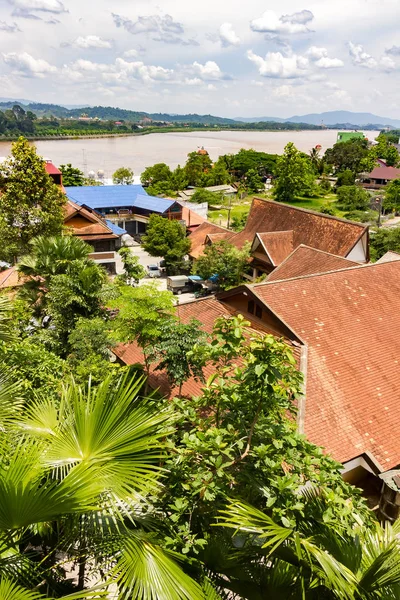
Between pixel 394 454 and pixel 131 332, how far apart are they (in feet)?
22.1

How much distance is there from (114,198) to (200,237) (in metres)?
16.6

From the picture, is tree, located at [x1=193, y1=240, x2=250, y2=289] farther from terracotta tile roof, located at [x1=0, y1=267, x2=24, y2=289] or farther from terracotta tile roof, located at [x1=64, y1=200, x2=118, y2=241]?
terracotta tile roof, located at [x1=0, y1=267, x2=24, y2=289]

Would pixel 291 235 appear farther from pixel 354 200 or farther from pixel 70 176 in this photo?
pixel 70 176

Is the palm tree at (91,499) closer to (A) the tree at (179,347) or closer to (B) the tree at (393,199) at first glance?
(A) the tree at (179,347)

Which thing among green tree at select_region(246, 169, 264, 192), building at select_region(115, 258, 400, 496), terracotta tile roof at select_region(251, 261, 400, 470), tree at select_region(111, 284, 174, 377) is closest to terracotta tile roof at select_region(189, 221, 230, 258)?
building at select_region(115, 258, 400, 496)

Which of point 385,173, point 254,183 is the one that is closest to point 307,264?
point 254,183

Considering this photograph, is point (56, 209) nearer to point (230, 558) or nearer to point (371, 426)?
point (371, 426)

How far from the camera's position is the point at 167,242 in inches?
1261

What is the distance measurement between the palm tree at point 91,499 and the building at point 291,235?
64.6ft

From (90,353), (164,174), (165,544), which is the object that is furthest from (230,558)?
(164,174)

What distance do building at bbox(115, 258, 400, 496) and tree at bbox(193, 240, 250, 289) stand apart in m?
12.0

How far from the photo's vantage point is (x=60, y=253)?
14.4 metres

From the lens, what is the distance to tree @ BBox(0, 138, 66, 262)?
1795 cm

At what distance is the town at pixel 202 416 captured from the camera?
364 cm
